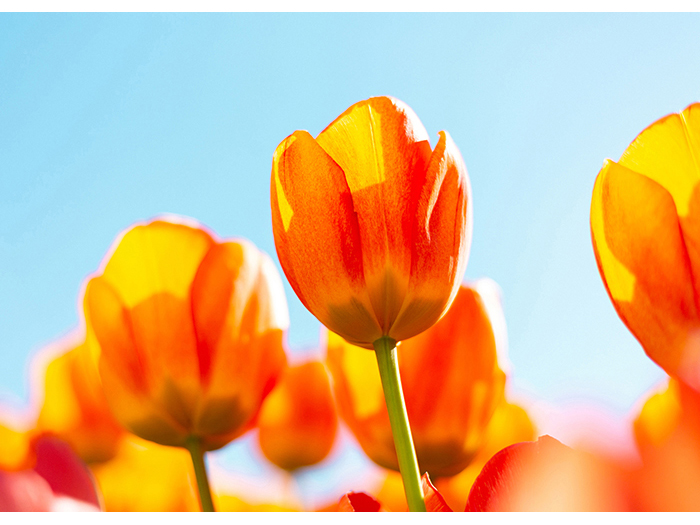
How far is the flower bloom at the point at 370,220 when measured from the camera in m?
0.21

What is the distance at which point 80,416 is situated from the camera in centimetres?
33

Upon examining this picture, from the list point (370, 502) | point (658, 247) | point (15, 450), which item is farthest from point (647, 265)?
point (15, 450)

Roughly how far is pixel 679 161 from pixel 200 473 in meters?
0.21

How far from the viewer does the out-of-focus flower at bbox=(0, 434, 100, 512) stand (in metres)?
0.16

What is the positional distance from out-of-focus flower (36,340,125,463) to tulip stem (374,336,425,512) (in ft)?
0.57

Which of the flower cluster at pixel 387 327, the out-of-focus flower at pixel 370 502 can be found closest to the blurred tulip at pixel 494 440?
the flower cluster at pixel 387 327

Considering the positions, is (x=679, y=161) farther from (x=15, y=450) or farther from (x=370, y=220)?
(x=15, y=450)

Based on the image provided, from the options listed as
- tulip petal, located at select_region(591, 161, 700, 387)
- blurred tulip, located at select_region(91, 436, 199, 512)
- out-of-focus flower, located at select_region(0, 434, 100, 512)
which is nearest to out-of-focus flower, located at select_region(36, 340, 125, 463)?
blurred tulip, located at select_region(91, 436, 199, 512)

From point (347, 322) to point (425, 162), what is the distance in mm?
59

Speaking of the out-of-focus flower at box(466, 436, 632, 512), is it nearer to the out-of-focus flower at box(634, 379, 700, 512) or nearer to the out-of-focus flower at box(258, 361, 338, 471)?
the out-of-focus flower at box(634, 379, 700, 512)

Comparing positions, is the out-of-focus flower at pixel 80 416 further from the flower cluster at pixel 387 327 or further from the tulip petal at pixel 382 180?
A: the tulip petal at pixel 382 180

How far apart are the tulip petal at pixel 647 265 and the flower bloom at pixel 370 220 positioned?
48mm

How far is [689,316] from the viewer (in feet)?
0.66
